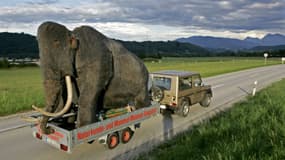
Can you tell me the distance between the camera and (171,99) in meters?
10.5

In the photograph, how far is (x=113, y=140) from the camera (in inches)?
285

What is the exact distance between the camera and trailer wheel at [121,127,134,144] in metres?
7.60

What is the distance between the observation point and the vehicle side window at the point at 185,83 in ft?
35.4

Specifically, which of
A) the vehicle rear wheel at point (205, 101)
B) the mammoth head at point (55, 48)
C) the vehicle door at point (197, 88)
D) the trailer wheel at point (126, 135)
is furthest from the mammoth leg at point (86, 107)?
the vehicle rear wheel at point (205, 101)

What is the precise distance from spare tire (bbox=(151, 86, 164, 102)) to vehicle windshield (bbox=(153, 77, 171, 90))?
0.72 feet

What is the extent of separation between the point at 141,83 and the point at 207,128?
2.18 m

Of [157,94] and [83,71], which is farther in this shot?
[157,94]

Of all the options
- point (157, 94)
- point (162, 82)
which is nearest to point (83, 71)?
point (157, 94)

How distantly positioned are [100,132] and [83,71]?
1.44m

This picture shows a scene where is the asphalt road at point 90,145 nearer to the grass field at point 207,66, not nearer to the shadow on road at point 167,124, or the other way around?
the shadow on road at point 167,124

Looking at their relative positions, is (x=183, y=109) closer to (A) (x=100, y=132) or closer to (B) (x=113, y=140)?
(B) (x=113, y=140)

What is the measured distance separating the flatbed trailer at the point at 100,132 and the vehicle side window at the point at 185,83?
2.53 metres

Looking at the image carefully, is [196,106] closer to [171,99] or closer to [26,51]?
[171,99]

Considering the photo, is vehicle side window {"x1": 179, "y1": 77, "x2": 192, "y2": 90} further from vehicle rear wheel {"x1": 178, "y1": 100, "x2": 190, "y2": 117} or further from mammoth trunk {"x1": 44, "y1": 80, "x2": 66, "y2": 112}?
mammoth trunk {"x1": 44, "y1": 80, "x2": 66, "y2": 112}
